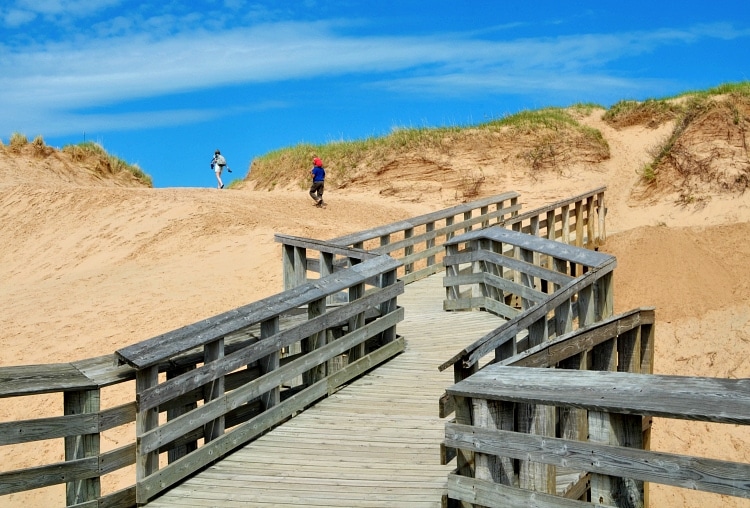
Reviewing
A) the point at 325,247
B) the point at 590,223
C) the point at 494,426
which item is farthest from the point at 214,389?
the point at 590,223

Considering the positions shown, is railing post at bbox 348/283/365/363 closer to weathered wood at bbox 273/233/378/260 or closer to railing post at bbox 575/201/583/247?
weathered wood at bbox 273/233/378/260

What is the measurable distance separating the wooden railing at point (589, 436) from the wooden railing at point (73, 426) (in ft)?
8.39

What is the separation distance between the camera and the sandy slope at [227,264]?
1711 cm

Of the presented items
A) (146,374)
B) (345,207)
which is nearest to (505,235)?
(146,374)

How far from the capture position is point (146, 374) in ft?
21.7

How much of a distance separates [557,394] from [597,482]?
1.82ft

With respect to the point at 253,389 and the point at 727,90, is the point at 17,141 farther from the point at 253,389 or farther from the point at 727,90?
the point at 253,389

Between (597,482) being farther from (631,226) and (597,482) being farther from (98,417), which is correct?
(631,226)

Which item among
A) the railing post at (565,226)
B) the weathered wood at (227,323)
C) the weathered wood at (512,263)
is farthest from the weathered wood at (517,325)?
the railing post at (565,226)

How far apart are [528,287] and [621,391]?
7.28 meters

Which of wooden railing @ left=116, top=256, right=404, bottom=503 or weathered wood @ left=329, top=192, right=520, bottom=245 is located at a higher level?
weathered wood @ left=329, top=192, right=520, bottom=245

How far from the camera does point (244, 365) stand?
826 centimetres

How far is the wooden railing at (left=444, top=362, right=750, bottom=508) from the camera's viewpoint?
4352 millimetres

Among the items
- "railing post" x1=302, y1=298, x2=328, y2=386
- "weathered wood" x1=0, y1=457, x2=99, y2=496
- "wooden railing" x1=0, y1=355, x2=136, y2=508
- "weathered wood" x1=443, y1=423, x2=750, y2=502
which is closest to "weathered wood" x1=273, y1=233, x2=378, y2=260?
"railing post" x1=302, y1=298, x2=328, y2=386
